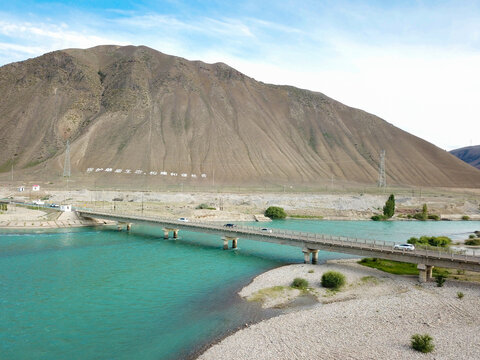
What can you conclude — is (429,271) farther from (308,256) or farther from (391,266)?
(308,256)

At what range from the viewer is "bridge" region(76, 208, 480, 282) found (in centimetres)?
3462

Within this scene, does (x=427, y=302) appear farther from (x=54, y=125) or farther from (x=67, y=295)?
(x=54, y=125)

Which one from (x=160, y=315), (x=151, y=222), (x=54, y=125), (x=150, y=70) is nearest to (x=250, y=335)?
(x=160, y=315)

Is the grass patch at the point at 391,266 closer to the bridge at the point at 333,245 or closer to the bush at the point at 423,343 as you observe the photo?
the bridge at the point at 333,245

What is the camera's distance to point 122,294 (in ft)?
108

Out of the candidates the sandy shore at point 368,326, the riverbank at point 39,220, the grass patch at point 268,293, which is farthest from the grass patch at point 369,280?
the riverbank at point 39,220

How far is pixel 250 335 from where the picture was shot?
2359 cm

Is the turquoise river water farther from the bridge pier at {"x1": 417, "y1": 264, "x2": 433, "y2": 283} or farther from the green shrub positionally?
the green shrub

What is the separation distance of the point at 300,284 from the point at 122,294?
14539 millimetres

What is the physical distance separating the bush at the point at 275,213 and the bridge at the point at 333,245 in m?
32.5

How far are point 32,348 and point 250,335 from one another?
1229 centimetres

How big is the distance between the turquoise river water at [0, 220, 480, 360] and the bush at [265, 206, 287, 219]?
34.8 metres

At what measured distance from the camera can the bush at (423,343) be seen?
20859 mm

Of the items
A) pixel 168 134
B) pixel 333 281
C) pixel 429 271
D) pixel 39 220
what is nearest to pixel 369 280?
pixel 333 281
